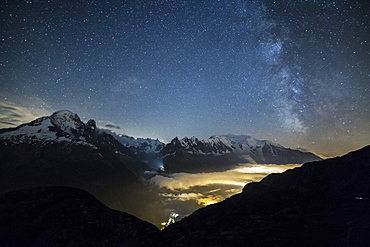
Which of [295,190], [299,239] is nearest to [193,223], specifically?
[299,239]

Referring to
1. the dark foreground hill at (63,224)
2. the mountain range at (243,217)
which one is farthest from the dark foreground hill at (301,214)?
the dark foreground hill at (63,224)

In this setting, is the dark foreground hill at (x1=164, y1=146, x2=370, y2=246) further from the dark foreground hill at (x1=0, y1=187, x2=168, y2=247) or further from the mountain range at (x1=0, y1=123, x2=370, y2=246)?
the dark foreground hill at (x1=0, y1=187, x2=168, y2=247)

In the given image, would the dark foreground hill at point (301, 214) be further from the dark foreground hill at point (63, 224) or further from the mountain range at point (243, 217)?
the dark foreground hill at point (63, 224)

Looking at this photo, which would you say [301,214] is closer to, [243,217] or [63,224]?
[243,217]

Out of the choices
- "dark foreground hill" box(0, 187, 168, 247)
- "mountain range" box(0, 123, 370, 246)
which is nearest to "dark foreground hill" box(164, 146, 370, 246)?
"mountain range" box(0, 123, 370, 246)

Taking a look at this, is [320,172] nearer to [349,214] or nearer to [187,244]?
[349,214]

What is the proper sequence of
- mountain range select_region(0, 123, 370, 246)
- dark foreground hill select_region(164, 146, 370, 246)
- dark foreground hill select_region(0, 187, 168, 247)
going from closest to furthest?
dark foreground hill select_region(0, 187, 168, 247) → mountain range select_region(0, 123, 370, 246) → dark foreground hill select_region(164, 146, 370, 246)
